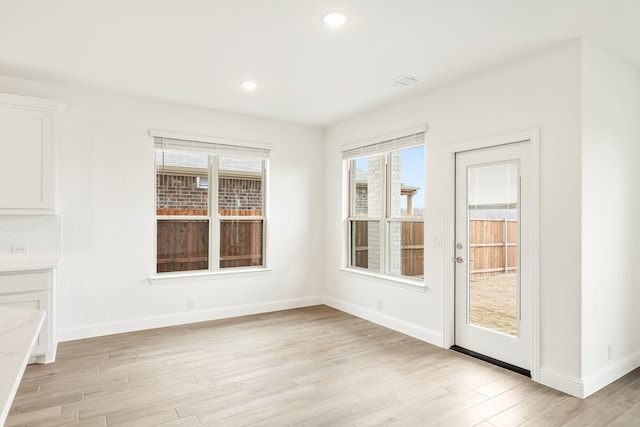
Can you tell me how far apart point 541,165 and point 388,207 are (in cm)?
203

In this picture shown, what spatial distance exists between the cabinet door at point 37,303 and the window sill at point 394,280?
3.45 m

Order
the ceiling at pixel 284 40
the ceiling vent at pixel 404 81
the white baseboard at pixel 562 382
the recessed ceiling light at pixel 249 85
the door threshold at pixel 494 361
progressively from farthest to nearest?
the recessed ceiling light at pixel 249 85 < the ceiling vent at pixel 404 81 < the door threshold at pixel 494 361 < the white baseboard at pixel 562 382 < the ceiling at pixel 284 40

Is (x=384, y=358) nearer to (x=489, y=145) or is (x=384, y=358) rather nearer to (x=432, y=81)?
(x=489, y=145)

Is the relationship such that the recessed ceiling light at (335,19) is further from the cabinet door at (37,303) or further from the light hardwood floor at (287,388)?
the cabinet door at (37,303)

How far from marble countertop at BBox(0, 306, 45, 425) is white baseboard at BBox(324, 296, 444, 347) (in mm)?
3483

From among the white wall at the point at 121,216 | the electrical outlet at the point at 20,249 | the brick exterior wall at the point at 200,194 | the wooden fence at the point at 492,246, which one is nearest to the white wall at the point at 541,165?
the wooden fence at the point at 492,246

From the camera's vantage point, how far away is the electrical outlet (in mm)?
3801

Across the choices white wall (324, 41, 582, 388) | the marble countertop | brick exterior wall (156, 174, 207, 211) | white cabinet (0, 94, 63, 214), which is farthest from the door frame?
white cabinet (0, 94, 63, 214)

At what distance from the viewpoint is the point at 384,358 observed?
3695mm

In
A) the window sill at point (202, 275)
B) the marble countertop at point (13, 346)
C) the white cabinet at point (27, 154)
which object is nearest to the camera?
the marble countertop at point (13, 346)

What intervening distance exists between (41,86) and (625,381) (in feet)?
19.9

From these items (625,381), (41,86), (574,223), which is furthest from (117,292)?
(625,381)

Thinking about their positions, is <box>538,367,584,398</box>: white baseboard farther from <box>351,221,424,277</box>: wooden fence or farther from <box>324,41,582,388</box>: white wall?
<box>351,221,424,277</box>: wooden fence

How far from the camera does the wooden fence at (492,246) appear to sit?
341 centimetres
